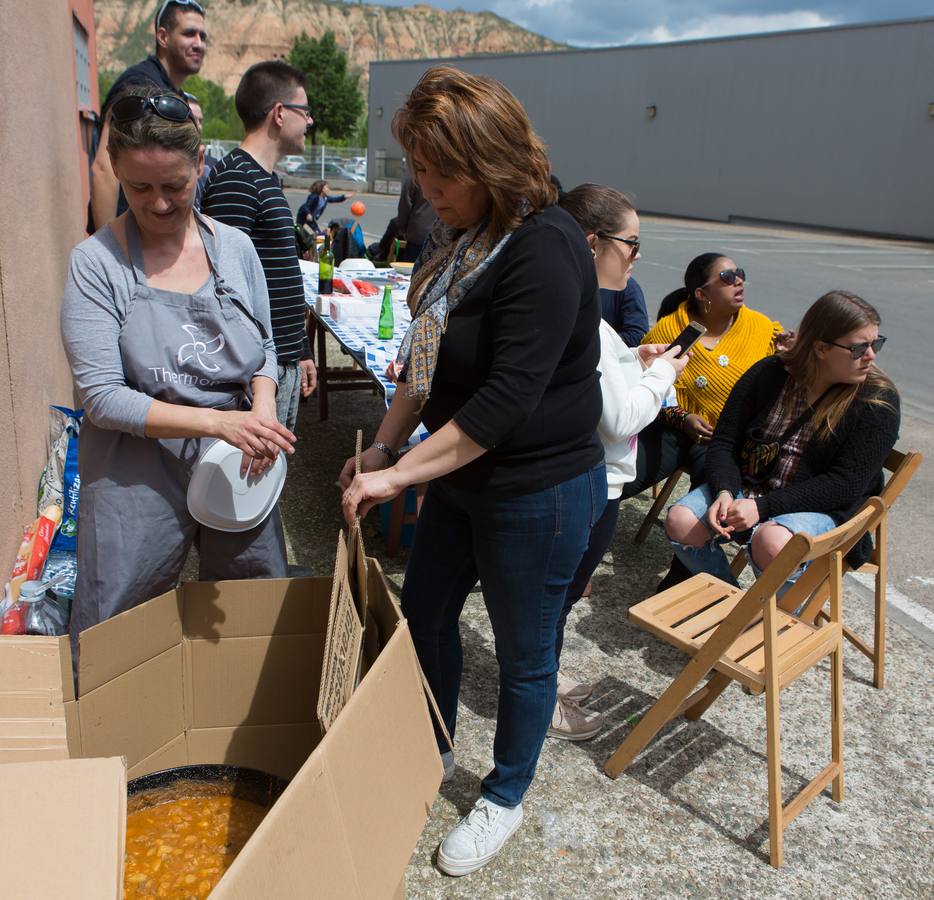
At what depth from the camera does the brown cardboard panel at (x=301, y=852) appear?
1.03 m

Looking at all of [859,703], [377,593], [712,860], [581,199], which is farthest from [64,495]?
[859,703]

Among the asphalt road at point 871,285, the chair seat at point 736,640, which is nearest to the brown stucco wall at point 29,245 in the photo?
the chair seat at point 736,640

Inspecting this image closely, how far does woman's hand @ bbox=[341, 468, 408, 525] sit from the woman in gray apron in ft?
0.90

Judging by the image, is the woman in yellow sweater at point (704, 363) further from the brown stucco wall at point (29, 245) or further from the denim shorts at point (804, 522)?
the brown stucco wall at point (29, 245)

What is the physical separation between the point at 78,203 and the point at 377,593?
5.05 meters

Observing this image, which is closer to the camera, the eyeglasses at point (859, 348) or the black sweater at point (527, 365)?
the black sweater at point (527, 365)

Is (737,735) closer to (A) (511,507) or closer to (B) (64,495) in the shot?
(A) (511,507)

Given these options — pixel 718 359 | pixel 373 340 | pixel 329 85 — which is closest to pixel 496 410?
pixel 718 359

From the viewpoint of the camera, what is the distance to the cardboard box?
42.3 inches

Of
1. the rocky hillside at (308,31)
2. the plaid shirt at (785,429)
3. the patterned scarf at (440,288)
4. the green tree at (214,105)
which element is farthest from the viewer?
the rocky hillside at (308,31)

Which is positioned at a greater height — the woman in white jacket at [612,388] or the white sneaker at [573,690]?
the woman in white jacket at [612,388]

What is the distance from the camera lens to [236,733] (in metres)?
2.06

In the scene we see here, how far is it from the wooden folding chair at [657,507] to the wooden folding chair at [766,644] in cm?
111

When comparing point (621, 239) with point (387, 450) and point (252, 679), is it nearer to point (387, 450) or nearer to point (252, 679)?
point (387, 450)
